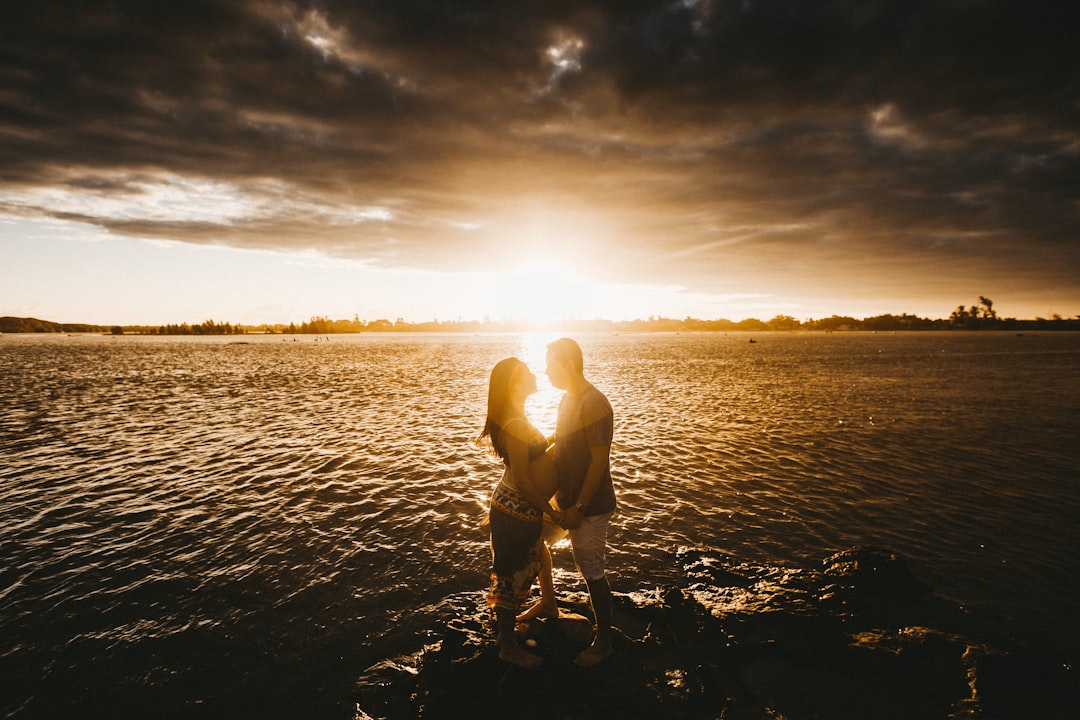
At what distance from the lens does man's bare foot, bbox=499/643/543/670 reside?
6.26 metres

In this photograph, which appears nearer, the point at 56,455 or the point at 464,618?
the point at 464,618

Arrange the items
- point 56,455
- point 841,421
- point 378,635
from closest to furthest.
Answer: point 378,635 → point 56,455 → point 841,421

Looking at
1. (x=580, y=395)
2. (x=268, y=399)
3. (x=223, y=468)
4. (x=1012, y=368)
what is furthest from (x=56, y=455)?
(x=1012, y=368)

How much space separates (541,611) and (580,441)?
335cm

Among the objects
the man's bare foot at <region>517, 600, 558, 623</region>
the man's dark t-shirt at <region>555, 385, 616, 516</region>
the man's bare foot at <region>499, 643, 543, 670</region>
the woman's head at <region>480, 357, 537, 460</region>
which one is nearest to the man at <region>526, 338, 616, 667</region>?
the man's dark t-shirt at <region>555, 385, 616, 516</region>

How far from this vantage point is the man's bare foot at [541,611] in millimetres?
7234

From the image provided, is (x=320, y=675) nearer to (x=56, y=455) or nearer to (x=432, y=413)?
(x=56, y=455)

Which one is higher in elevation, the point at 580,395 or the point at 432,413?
the point at 580,395

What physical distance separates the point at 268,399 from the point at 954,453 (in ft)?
128

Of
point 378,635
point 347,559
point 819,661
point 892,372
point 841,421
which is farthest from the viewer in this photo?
point 892,372

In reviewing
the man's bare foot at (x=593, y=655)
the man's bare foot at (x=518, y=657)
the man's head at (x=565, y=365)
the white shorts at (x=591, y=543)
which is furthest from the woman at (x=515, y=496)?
the man's bare foot at (x=593, y=655)

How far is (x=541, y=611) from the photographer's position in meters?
7.28

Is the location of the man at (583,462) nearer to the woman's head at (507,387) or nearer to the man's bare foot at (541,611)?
the woman's head at (507,387)

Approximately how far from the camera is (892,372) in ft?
172
